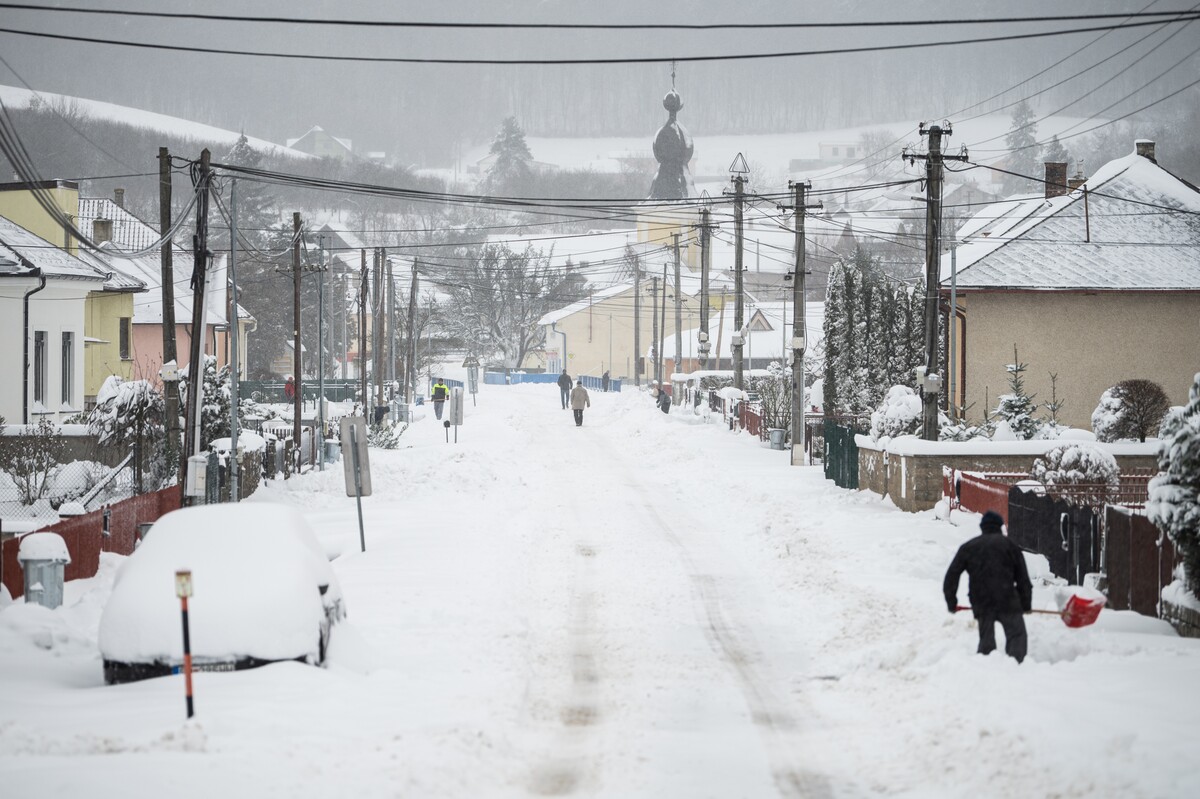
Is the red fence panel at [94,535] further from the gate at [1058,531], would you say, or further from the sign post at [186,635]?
the gate at [1058,531]

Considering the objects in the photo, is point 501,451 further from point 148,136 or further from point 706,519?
point 148,136

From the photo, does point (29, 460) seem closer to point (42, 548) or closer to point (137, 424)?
point (137, 424)

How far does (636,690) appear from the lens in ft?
35.3

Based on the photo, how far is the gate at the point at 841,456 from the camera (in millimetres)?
26000

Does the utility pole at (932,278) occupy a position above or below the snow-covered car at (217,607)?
above

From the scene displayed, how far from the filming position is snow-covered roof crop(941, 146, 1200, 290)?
37438 mm

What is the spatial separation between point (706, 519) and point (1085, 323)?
20.5 m

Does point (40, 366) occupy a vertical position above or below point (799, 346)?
below

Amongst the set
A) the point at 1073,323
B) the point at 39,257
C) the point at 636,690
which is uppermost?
the point at 39,257

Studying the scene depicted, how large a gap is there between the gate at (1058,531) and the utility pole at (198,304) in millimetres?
14114

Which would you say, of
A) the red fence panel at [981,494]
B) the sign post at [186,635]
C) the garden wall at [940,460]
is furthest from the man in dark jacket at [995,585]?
the garden wall at [940,460]

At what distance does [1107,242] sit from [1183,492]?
97.5ft

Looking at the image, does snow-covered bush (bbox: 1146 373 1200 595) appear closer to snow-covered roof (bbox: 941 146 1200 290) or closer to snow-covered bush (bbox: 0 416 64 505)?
snow-covered bush (bbox: 0 416 64 505)

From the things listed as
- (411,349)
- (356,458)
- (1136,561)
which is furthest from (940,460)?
(411,349)
